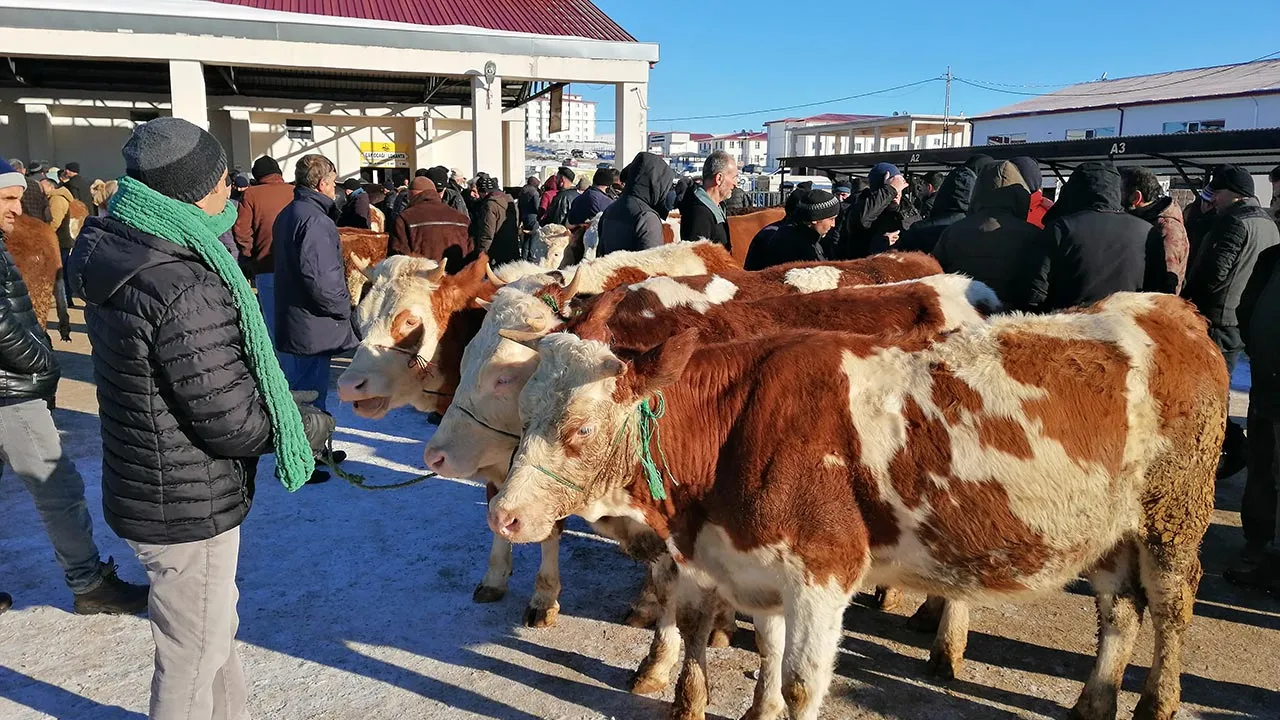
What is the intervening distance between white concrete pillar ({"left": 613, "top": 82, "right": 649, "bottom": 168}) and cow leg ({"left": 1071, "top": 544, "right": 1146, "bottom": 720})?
1545 centimetres

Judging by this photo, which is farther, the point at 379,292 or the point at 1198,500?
the point at 379,292

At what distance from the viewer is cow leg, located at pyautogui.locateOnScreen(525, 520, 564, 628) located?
4.03 meters

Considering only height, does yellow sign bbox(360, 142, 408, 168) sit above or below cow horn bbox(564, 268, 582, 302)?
above

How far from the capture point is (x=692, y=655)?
3264 mm

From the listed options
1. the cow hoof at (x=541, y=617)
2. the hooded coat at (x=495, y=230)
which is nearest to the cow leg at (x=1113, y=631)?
the cow hoof at (x=541, y=617)

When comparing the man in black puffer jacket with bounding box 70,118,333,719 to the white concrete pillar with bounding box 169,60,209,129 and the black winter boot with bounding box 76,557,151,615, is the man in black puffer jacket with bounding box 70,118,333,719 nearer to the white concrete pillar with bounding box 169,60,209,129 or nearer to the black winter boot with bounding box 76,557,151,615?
the black winter boot with bounding box 76,557,151,615

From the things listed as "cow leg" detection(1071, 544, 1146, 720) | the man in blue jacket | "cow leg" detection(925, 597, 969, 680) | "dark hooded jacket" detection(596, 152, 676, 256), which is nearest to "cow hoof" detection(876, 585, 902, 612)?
"cow leg" detection(925, 597, 969, 680)

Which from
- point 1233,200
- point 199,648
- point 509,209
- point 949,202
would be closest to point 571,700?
point 199,648

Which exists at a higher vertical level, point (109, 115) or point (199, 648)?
point (109, 115)

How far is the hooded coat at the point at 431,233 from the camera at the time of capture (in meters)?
6.87

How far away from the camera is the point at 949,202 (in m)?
6.20

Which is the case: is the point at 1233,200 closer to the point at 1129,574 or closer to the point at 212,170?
the point at 1129,574

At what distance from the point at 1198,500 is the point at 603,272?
2.87 metres

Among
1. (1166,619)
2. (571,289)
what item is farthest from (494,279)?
(1166,619)
